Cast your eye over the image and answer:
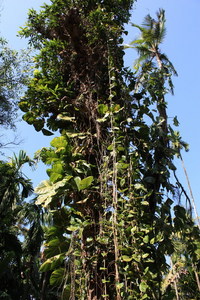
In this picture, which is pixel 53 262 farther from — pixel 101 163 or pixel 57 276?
pixel 101 163

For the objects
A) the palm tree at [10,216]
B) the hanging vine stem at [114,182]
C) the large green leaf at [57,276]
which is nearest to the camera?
the hanging vine stem at [114,182]

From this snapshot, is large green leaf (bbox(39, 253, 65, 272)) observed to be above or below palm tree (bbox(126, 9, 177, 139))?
below

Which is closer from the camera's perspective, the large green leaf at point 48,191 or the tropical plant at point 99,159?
the tropical plant at point 99,159

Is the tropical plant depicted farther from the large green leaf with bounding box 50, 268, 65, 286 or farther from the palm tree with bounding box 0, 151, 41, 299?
the palm tree with bounding box 0, 151, 41, 299

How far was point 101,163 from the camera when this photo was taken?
291 cm

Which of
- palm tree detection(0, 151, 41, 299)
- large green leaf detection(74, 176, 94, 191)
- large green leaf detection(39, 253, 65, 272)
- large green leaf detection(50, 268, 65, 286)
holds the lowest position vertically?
large green leaf detection(50, 268, 65, 286)

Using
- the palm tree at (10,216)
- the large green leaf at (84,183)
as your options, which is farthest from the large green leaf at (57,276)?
the palm tree at (10,216)

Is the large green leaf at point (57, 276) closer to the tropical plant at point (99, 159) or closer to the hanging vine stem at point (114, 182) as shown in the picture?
the tropical plant at point (99, 159)

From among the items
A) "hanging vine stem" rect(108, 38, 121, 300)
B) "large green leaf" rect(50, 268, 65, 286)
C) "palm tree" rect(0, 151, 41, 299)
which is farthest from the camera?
"palm tree" rect(0, 151, 41, 299)

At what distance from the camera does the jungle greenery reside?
7.67 ft

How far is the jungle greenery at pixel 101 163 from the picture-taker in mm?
2338

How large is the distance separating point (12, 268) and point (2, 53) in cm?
609

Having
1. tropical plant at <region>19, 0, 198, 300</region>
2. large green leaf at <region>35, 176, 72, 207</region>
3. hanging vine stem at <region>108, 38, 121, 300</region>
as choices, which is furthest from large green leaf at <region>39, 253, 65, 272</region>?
hanging vine stem at <region>108, 38, 121, 300</region>

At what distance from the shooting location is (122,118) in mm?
3068
